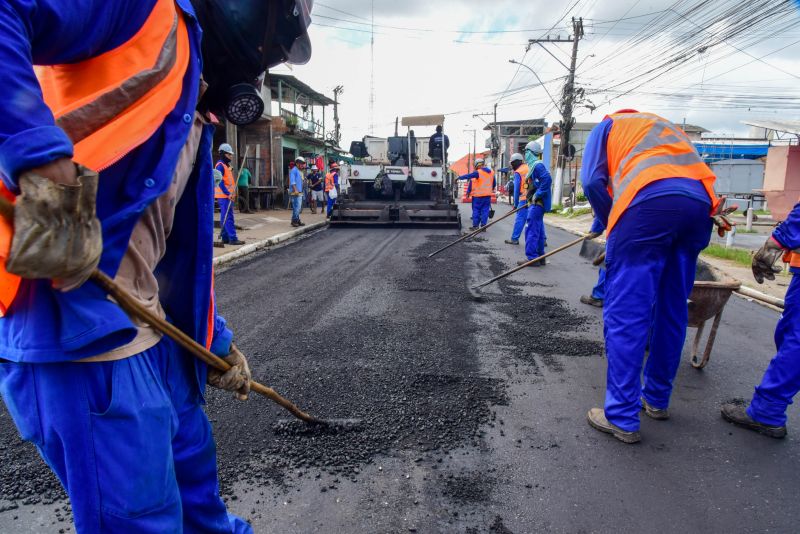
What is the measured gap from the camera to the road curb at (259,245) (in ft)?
26.1

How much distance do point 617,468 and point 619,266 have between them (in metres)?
1.04

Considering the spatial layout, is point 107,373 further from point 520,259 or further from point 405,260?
point 520,259

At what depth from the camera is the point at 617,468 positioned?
245cm

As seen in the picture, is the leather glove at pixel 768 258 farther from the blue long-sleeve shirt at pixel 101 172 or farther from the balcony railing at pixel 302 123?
the balcony railing at pixel 302 123

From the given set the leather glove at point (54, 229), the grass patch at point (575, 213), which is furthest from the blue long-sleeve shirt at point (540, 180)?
the grass patch at point (575, 213)

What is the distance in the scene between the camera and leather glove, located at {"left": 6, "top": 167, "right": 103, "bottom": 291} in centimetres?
85

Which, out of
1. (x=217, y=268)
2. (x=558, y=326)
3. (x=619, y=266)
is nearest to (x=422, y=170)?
(x=217, y=268)

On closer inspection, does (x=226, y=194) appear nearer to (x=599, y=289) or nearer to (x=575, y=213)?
(x=599, y=289)

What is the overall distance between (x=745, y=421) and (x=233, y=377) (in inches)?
111

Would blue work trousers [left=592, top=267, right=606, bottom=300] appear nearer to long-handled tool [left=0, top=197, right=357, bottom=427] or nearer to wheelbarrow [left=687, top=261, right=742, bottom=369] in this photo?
wheelbarrow [left=687, top=261, right=742, bottom=369]

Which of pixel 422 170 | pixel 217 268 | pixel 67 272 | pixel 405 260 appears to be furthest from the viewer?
pixel 422 170

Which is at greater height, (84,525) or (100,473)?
(100,473)

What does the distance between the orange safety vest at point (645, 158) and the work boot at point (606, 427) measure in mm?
1037

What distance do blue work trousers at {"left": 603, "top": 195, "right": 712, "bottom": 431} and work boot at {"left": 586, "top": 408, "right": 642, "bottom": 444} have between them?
0.03 metres
